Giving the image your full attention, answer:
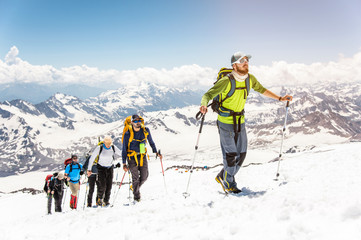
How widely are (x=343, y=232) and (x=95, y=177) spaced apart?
1113cm

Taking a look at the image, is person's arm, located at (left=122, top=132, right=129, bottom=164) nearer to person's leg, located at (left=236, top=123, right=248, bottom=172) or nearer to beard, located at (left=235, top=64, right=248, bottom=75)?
person's leg, located at (left=236, top=123, right=248, bottom=172)

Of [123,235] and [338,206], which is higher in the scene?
[338,206]

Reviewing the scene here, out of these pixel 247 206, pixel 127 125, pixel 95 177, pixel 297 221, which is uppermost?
pixel 127 125

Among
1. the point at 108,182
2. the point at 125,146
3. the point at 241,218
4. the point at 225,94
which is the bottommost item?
the point at 108,182

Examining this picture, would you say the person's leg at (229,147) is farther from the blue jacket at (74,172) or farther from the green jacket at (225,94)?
the blue jacket at (74,172)

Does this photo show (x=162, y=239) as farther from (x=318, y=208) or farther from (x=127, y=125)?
(x=127, y=125)

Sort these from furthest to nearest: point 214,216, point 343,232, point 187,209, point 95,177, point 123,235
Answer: point 95,177, point 187,209, point 214,216, point 123,235, point 343,232

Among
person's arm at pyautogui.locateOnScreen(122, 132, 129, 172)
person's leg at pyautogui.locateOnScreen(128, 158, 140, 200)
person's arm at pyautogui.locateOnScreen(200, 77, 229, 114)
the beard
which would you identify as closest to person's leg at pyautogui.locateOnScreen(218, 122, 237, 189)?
person's arm at pyautogui.locateOnScreen(200, 77, 229, 114)

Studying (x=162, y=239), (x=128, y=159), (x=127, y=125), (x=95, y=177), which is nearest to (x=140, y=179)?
(x=128, y=159)

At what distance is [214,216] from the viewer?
218 inches

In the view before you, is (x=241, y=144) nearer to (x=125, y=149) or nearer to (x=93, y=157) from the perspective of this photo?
(x=125, y=149)

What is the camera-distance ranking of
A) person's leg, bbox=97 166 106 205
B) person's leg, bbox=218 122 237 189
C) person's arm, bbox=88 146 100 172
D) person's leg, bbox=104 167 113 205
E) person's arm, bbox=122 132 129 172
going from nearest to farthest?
person's leg, bbox=218 122 237 189 < person's arm, bbox=122 132 129 172 < person's arm, bbox=88 146 100 172 < person's leg, bbox=97 166 106 205 < person's leg, bbox=104 167 113 205

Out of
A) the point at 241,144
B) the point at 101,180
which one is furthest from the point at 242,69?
the point at 101,180

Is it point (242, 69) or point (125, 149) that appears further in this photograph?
point (125, 149)
